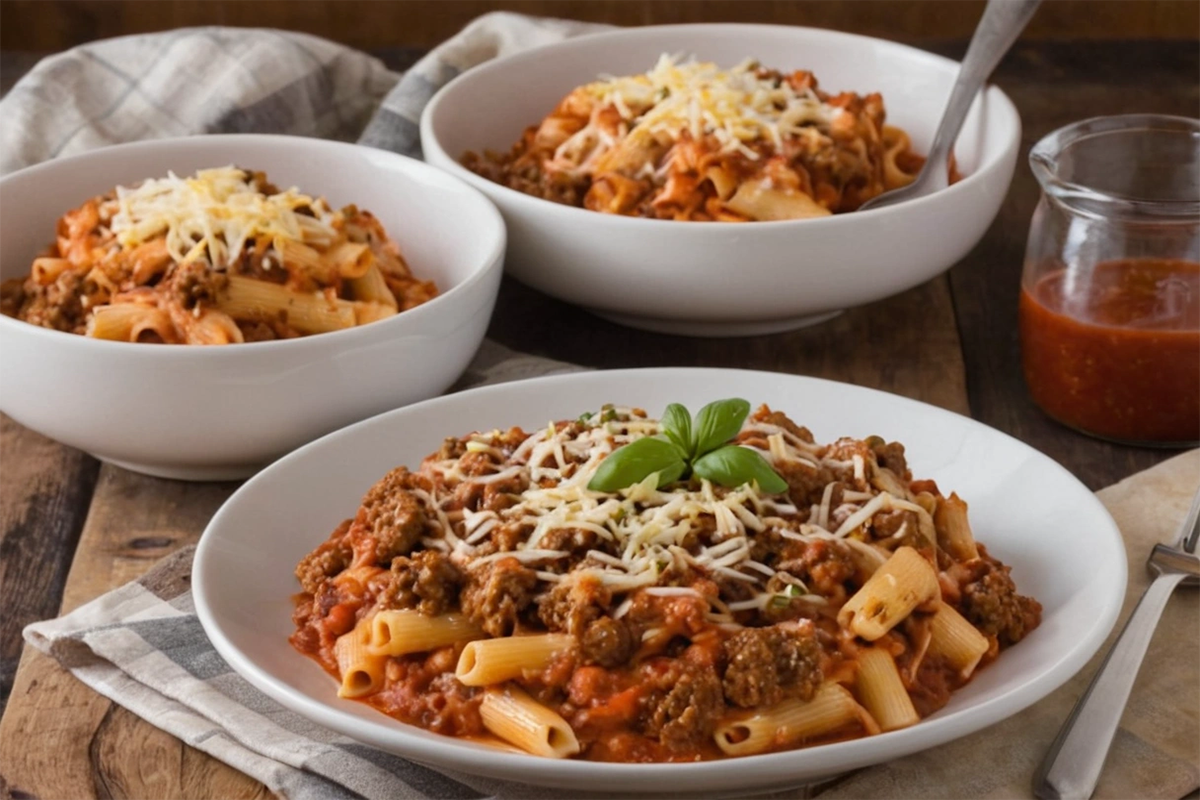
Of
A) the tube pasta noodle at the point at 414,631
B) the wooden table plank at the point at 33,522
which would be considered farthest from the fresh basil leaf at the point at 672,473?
the wooden table plank at the point at 33,522

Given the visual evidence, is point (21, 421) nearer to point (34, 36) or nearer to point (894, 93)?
point (894, 93)

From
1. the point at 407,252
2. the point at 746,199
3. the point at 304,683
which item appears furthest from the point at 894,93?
the point at 304,683

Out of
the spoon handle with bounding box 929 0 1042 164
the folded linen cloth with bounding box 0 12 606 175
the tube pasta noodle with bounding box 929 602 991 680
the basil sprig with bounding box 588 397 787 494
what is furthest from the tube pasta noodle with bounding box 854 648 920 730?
the folded linen cloth with bounding box 0 12 606 175

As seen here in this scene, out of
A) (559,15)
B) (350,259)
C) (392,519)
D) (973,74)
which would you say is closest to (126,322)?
(350,259)

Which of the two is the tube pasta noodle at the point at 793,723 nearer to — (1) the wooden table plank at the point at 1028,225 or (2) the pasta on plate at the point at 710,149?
(1) the wooden table plank at the point at 1028,225

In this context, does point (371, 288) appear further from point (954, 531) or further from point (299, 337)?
point (954, 531)

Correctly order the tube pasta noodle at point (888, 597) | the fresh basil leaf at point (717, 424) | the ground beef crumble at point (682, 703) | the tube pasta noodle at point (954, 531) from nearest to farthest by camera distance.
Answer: the ground beef crumble at point (682, 703) < the tube pasta noodle at point (888, 597) < the fresh basil leaf at point (717, 424) < the tube pasta noodle at point (954, 531)
